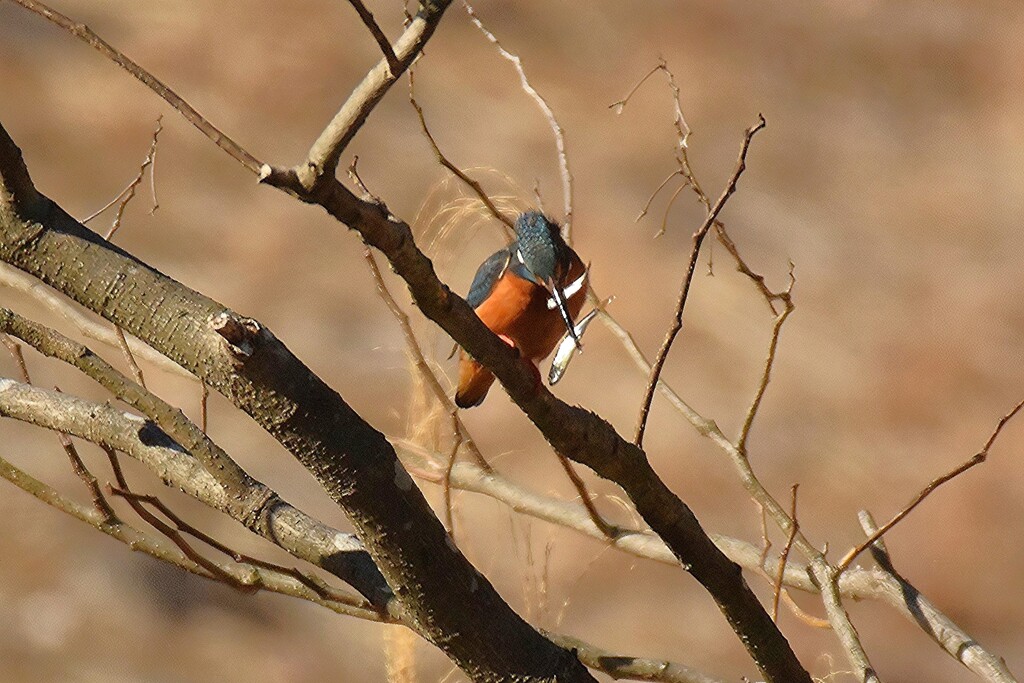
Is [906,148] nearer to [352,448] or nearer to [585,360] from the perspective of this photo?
[585,360]

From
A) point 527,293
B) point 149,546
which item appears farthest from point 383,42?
point 527,293

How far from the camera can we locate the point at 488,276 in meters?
2.46

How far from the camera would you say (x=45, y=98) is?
503cm

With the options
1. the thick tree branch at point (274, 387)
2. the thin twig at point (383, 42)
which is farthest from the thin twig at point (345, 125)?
the thick tree branch at point (274, 387)

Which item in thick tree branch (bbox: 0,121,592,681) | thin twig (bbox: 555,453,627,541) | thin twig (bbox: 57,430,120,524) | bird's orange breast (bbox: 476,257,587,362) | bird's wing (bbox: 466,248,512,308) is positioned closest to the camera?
thick tree branch (bbox: 0,121,592,681)

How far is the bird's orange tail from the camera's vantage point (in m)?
2.34

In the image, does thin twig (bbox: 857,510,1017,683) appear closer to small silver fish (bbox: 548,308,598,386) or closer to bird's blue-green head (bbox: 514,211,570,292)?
small silver fish (bbox: 548,308,598,386)

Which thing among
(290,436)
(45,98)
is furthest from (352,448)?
(45,98)

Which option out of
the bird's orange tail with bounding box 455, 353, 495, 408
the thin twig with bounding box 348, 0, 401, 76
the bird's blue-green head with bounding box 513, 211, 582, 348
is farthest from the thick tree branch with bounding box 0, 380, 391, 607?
the bird's orange tail with bounding box 455, 353, 495, 408

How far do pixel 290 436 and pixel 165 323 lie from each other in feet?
0.40

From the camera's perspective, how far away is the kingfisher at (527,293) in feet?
7.02

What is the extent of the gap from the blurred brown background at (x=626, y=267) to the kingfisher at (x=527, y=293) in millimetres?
1292

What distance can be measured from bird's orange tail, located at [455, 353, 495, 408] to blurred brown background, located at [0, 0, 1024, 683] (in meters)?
1.16

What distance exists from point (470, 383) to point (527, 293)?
246mm
